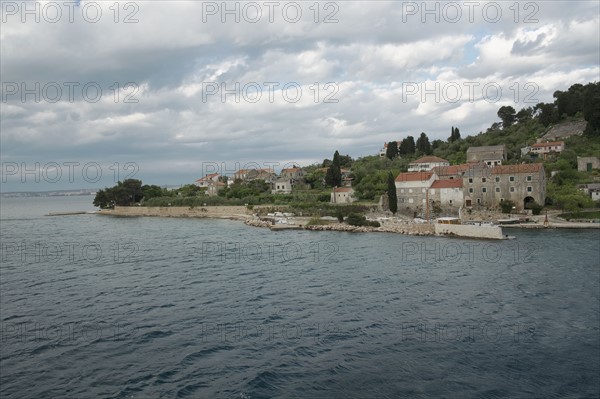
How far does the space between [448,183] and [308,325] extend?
37.4 meters

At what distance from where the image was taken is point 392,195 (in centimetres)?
4859

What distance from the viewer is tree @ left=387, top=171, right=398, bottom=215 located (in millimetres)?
48281

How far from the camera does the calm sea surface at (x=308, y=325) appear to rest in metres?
11.9

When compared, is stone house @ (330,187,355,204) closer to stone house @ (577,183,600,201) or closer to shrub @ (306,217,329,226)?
shrub @ (306,217,329,226)

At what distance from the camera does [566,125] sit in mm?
69375

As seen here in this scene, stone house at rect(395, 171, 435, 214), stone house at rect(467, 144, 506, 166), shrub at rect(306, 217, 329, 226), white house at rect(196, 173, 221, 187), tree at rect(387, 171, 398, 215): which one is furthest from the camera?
white house at rect(196, 173, 221, 187)

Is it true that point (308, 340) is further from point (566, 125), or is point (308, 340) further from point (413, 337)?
point (566, 125)

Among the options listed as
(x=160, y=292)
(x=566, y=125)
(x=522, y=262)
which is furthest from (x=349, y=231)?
(x=566, y=125)

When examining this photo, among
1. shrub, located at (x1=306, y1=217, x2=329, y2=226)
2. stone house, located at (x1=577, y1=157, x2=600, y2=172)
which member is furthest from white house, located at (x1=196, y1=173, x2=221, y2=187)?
stone house, located at (x1=577, y1=157, x2=600, y2=172)

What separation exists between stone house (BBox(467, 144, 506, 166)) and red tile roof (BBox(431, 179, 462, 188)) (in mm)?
11984

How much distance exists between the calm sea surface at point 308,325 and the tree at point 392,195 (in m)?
18.2

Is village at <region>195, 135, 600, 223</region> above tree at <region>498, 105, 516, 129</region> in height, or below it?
below

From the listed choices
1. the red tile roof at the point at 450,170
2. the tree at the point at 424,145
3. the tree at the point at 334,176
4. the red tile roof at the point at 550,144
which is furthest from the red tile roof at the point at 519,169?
the tree at the point at 424,145

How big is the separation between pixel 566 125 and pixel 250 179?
5052cm
